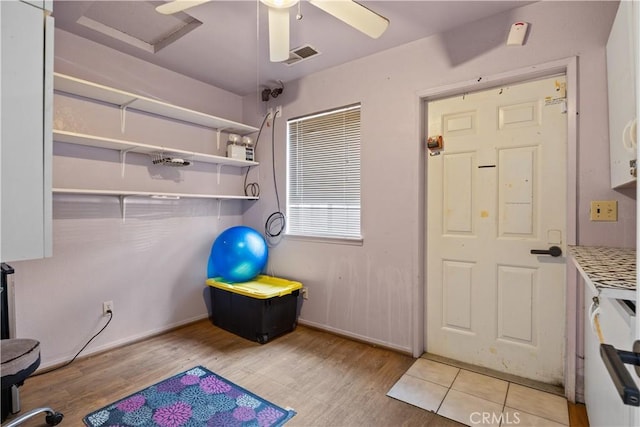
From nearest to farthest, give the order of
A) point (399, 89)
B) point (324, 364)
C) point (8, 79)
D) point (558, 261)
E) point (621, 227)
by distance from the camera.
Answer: point (8, 79), point (621, 227), point (558, 261), point (324, 364), point (399, 89)

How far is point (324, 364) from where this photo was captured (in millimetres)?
2320

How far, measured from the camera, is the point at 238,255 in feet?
9.09

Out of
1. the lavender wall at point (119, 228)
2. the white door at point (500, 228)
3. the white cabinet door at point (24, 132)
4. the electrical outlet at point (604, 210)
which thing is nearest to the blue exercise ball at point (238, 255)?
the lavender wall at point (119, 228)

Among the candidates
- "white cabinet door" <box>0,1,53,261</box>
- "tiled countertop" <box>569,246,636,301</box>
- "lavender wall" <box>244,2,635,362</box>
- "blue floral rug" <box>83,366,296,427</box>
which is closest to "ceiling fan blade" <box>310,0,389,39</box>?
"lavender wall" <box>244,2,635,362</box>

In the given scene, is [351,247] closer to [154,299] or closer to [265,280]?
[265,280]

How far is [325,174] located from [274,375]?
175cm

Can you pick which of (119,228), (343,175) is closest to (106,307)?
(119,228)

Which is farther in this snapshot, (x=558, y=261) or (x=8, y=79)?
(x=558, y=261)

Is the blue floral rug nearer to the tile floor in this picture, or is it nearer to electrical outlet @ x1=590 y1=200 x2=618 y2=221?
the tile floor

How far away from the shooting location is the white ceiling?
1987mm

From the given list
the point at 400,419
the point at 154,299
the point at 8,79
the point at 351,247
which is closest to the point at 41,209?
the point at 8,79

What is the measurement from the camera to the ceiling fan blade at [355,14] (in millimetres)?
1566

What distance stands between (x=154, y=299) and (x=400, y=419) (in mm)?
2272

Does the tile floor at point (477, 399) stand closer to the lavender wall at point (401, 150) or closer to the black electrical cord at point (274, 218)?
the lavender wall at point (401, 150)
